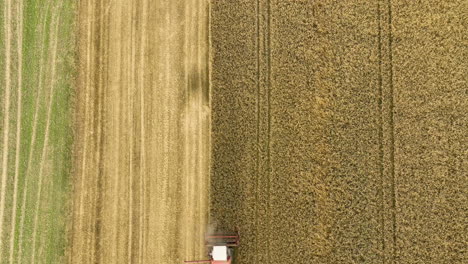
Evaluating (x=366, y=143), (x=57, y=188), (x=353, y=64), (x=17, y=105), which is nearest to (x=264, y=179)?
(x=366, y=143)

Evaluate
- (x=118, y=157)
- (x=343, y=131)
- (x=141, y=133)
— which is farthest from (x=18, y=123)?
(x=343, y=131)

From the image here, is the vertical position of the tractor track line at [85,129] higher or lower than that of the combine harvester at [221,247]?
higher

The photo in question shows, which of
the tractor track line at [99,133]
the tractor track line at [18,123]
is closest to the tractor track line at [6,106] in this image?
the tractor track line at [18,123]

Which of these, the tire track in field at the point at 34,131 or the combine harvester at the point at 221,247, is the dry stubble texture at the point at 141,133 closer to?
the combine harvester at the point at 221,247

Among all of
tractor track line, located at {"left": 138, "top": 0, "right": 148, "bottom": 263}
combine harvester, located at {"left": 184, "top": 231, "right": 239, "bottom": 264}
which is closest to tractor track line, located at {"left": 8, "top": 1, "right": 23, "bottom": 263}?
tractor track line, located at {"left": 138, "top": 0, "right": 148, "bottom": 263}

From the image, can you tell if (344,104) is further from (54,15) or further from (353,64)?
(54,15)
